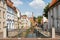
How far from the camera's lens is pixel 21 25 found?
71.7 ft

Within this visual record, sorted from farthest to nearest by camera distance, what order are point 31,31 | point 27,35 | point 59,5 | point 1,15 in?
point 1,15 → point 59,5 → point 31,31 → point 27,35

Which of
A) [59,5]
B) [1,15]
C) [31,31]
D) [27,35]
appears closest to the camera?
[27,35]

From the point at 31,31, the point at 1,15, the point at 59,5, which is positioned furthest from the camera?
the point at 1,15

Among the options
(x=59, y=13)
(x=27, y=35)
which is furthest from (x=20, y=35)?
(x=59, y=13)

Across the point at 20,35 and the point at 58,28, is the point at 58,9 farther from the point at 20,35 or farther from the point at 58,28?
the point at 20,35

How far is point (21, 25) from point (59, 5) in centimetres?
1637

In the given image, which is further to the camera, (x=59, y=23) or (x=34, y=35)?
(x=59, y=23)

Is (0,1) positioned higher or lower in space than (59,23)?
higher

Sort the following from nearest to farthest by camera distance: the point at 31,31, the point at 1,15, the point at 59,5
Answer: the point at 31,31, the point at 59,5, the point at 1,15

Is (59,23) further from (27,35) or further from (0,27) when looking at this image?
(27,35)

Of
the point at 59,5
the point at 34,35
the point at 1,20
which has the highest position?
the point at 59,5

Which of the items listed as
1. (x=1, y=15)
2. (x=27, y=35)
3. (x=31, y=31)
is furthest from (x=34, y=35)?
(x=1, y=15)

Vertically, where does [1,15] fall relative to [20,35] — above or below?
above

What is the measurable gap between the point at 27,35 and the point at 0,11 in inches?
776
